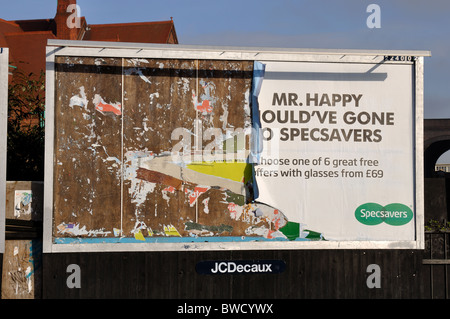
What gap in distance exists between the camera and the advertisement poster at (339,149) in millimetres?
6570

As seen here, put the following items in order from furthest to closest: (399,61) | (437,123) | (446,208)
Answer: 1. (437,123)
2. (446,208)
3. (399,61)

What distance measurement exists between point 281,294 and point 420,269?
2.09 metres

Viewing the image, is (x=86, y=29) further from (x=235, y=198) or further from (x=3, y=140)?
(x=235, y=198)

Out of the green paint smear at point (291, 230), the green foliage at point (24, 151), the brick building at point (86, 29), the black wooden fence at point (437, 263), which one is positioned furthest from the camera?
the brick building at point (86, 29)

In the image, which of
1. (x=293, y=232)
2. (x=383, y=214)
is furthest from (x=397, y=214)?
(x=293, y=232)

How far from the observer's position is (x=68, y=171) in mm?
6289

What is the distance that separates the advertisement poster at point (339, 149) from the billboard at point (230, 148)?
0.6 inches

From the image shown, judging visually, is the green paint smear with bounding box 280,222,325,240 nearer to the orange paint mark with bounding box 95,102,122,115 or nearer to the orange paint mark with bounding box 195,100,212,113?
the orange paint mark with bounding box 195,100,212,113

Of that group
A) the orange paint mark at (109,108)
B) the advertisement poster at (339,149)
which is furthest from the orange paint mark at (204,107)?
the orange paint mark at (109,108)

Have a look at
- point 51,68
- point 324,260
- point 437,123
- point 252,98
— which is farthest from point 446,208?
point 437,123

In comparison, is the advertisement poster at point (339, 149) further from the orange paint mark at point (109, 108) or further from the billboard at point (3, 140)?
the billboard at point (3, 140)

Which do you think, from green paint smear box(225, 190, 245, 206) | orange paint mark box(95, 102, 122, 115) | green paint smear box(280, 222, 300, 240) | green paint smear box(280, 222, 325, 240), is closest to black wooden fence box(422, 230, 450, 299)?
green paint smear box(280, 222, 325, 240)

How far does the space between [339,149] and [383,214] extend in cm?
115

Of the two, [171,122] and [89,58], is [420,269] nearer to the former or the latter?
[171,122]
